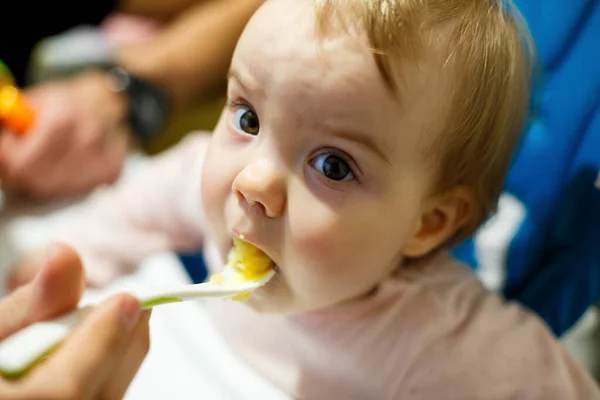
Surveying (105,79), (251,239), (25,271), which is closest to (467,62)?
(251,239)

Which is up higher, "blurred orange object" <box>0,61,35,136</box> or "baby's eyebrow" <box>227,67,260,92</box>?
"baby's eyebrow" <box>227,67,260,92</box>

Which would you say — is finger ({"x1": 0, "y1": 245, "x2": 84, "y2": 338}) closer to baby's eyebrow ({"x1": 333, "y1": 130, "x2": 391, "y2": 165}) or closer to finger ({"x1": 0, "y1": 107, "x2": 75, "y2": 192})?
baby's eyebrow ({"x1": 333, "y1": 130, "x2": 391, "y2": 165})

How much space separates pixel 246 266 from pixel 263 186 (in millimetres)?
76

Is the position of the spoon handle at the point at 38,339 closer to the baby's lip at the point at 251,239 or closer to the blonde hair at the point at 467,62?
the baby's lip at the point at 251,239

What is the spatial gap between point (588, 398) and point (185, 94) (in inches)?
28.4

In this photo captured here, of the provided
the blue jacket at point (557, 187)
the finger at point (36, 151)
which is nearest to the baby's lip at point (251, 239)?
the blue jacket at point (557, 187)

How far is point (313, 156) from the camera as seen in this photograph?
44cm

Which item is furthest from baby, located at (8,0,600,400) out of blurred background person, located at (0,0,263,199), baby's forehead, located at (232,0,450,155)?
blurred background person, located at (0,0,263,199)

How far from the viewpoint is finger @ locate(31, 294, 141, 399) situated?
319mm

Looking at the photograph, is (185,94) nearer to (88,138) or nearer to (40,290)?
(88,138)

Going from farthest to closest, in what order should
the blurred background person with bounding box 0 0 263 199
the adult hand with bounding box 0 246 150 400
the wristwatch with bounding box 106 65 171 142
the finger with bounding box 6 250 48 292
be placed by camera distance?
1. the wristwatch with bounding box 106 65 171 142
2. the blurred background person with bounding box 0 0 263 199
3. the finger with bounding box 6 250 48 292
4. the adult hand with bounding box 0 246 150 400

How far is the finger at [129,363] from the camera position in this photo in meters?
0.39

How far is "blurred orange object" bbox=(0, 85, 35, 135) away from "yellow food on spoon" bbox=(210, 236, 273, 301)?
1.44 feet

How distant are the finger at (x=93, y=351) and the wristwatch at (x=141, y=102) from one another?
58 centimetres
